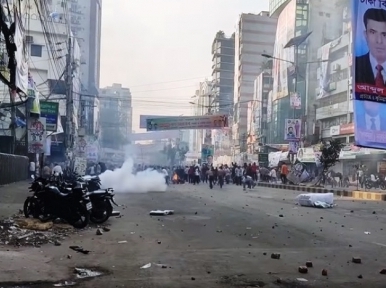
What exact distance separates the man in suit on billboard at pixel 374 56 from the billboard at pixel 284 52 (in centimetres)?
5351

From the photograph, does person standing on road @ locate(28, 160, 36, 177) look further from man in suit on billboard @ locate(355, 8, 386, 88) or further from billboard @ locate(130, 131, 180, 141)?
man in suit on billboard @ locate(355, 8, 386, 88)

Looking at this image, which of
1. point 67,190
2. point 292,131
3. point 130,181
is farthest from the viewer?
point 292,131

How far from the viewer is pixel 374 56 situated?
356 inches

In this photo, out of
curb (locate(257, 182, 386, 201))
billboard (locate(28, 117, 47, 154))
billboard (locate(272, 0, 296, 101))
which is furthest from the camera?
billboard (locate(272, 0, 296, 101))

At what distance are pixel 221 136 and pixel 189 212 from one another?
85.5 meters

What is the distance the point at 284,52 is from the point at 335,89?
56.0 ft

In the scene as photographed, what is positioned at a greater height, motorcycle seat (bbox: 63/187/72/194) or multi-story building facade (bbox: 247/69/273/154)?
multi-story building facade (bbox: 247/69/273/154)

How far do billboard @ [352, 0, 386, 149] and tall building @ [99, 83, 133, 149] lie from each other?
80933mm

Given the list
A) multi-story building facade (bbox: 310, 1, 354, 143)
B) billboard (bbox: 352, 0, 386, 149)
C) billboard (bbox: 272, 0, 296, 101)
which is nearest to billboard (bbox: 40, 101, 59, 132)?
billboard (bbox: 352, 0, 386, 149)

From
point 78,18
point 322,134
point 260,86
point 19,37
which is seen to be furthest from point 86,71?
point 19,37

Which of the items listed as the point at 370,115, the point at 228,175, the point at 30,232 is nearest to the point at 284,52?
the point at 228,175

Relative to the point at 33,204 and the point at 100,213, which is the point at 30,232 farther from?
the point at 100,213

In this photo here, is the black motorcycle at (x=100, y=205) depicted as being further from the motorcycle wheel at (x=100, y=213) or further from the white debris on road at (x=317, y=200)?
the white debris on road at (x=317, y=200)

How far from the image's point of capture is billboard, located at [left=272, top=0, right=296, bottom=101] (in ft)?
205
